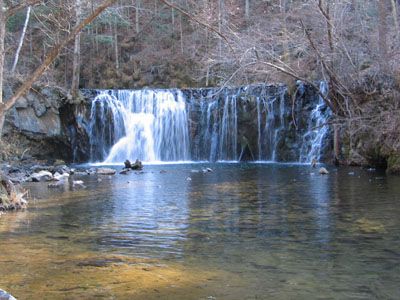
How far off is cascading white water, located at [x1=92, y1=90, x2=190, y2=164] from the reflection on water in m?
15.7

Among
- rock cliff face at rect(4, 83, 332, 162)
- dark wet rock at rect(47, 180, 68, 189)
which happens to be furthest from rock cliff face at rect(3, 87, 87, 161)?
dark wet rock at rect(47, 180, 68, 189)

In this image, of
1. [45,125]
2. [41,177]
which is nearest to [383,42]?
[41,177]

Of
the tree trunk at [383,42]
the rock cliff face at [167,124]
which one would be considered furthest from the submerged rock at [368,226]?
the rock cliff face at [167,124]

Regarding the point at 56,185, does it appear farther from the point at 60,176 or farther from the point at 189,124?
the point at 189,124

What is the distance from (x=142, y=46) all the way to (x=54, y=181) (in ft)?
81.0

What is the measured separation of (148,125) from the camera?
30.5m

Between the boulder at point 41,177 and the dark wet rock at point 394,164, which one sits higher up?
the dark wet rock at point 394,164

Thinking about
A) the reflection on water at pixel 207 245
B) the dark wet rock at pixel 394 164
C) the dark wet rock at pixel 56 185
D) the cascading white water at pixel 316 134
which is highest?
the cascading white water at pixel 316 134

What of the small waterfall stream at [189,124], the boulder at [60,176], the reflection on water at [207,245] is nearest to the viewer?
the reflection on water at [207,245]

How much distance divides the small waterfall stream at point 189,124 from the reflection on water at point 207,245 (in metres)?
14.5

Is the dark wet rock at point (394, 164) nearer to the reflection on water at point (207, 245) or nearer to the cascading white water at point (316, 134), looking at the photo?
the reflection on water at point (207, 245)

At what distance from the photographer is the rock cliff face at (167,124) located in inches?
1102

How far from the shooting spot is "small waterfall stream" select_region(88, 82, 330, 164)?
1131 inches

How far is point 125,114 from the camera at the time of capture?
30.5m
